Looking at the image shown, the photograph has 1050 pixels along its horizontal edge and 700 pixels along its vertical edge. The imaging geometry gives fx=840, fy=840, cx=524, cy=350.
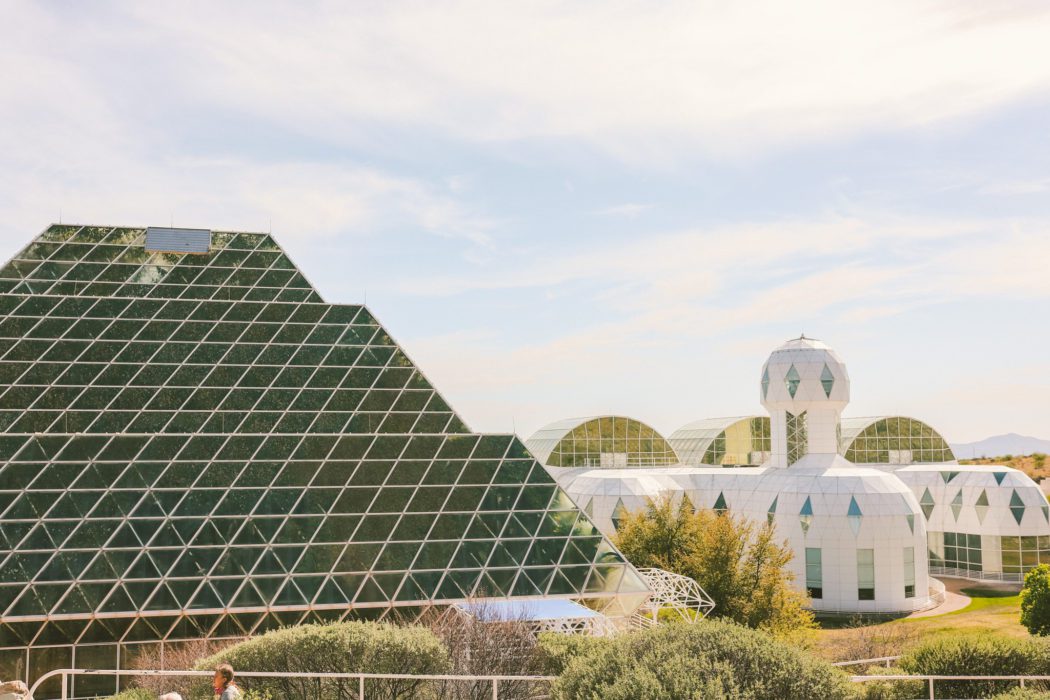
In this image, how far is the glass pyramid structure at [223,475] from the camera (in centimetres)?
2459

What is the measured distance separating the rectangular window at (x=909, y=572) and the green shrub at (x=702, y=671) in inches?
1403

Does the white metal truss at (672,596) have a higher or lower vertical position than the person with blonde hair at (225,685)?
lower

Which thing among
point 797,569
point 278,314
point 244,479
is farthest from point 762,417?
point 244,479

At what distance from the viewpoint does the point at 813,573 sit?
147 ft

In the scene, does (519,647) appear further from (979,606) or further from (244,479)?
(979,606)

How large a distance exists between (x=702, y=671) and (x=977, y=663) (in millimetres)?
8999

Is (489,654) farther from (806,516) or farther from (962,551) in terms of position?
(962,551)

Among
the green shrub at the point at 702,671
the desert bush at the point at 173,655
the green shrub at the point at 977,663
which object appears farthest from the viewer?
the desert bush at the point at 173,655

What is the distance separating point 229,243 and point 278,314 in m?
5.72

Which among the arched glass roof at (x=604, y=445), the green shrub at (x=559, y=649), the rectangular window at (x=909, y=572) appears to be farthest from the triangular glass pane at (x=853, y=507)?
the green shrub at (x=559, y=649)

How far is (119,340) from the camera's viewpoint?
1371 inches

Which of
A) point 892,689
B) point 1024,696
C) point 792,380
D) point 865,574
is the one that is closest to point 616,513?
point 792,380

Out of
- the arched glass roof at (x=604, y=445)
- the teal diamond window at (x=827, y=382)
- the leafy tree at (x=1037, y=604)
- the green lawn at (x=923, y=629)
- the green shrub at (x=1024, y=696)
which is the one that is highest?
the teal diamond window at (x=827, y=382)

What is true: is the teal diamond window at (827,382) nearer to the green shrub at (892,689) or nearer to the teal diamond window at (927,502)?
the teal diamond window at (927,502)
